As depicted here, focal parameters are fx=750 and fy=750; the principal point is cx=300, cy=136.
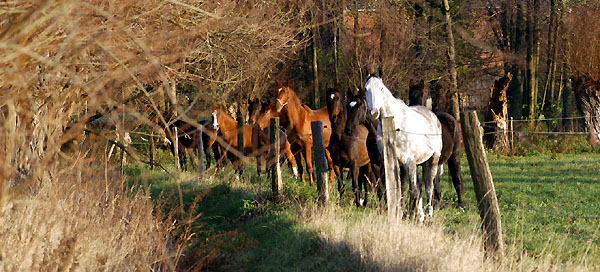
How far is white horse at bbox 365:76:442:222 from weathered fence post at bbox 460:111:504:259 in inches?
96.7

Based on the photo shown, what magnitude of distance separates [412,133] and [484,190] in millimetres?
3491

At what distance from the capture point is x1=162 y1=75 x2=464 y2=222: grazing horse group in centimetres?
1001

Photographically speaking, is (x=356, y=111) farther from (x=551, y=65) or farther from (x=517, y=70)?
(x=517, y=70)

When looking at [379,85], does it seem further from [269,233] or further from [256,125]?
[256,125]

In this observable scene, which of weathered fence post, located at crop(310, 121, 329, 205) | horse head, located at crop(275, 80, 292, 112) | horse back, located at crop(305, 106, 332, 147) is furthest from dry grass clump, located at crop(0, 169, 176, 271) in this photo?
horse back, located at crop(305, 106, 332, 147)

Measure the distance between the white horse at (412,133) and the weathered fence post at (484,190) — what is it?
2.46 metres

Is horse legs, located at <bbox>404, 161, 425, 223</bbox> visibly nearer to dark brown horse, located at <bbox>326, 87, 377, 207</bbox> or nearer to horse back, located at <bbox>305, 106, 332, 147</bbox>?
dark brown horse, located at <bbox>326, 87, 377, 207</bbox>

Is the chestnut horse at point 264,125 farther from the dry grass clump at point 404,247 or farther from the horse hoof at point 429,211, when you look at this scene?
the dry grass clump at point 404,247

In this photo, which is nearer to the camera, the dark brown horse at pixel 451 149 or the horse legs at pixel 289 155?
the dark brown horse at pixel 451 149

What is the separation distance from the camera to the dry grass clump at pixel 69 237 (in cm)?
561

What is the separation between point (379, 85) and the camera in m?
9.84

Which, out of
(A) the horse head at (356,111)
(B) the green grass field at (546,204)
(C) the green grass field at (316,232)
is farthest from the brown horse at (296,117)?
(A) the horse head at (356,111)

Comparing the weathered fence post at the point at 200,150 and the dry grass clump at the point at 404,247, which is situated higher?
the weathered fence post at the point at 200,150

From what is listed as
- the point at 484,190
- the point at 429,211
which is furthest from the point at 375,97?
the point at 484,190
